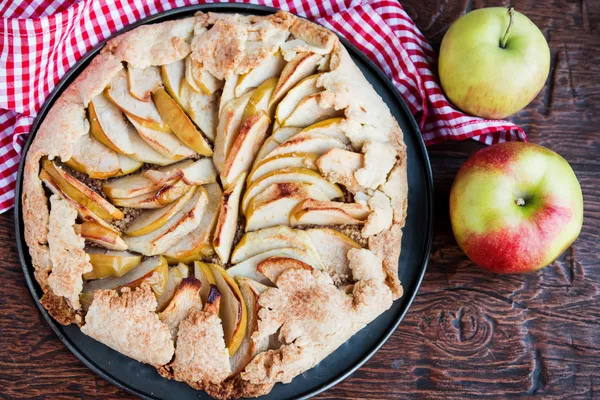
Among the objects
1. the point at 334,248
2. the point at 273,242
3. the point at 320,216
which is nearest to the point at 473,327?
the point at 334,248

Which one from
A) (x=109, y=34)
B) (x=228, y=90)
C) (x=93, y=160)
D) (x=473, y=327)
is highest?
(x=109, y=34)

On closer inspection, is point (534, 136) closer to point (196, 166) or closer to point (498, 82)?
point (498, 82)

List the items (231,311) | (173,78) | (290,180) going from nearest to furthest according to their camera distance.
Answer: (231,311), (290,180), (173,78)

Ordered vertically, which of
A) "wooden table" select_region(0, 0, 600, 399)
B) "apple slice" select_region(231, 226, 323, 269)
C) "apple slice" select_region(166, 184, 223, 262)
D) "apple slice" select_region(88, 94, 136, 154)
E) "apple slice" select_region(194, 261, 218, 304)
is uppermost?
"apple slice" select_region(88, 94, 136, 154)

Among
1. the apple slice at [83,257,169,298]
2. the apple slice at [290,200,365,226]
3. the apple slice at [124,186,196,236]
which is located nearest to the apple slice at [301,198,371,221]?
the apple slice at [290,200,365,226]

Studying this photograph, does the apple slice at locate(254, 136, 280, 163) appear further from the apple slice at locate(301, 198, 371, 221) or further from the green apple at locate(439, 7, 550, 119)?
the green apple at locate(439, 7, 550, 119)

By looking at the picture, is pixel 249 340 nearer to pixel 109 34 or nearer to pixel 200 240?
pixel 200 240

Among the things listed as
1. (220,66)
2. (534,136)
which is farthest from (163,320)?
(534,136)
